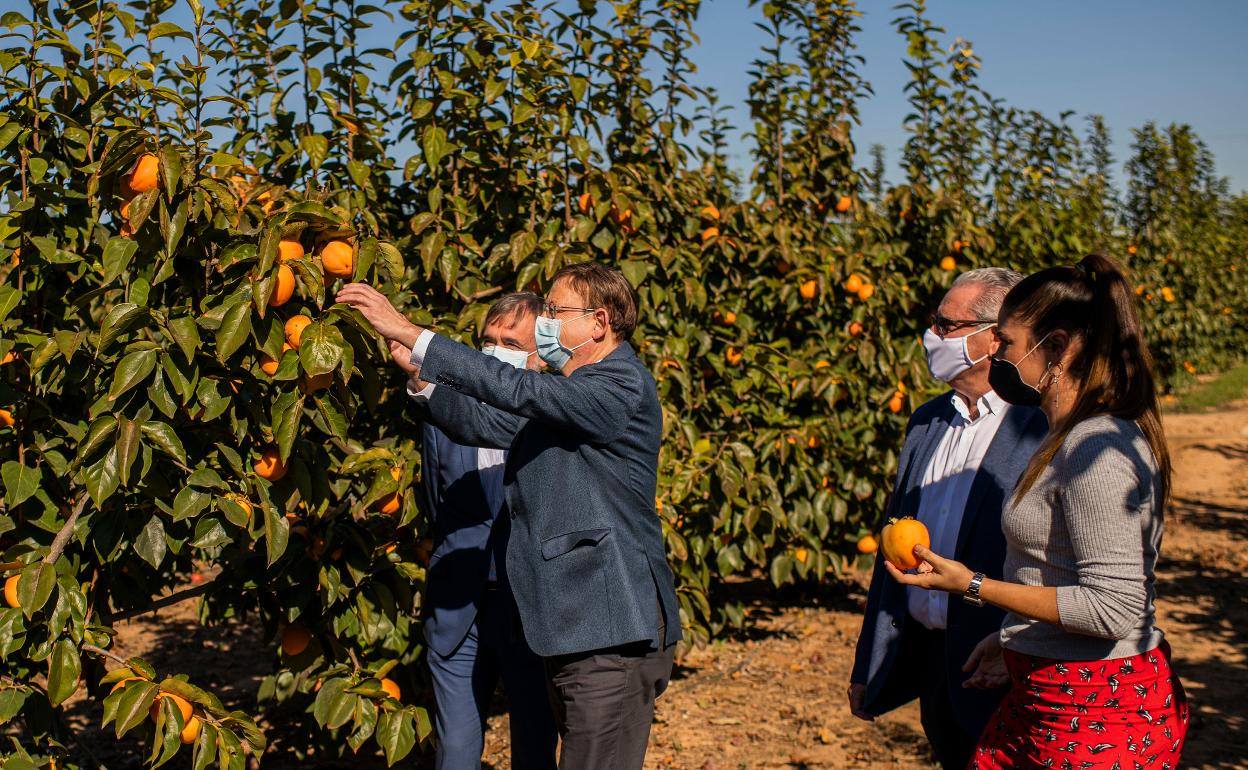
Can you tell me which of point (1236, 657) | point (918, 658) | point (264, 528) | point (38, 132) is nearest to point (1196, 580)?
point (1236, 657)

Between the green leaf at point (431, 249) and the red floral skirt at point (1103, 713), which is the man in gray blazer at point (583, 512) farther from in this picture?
the green leaf at point (431, 249)

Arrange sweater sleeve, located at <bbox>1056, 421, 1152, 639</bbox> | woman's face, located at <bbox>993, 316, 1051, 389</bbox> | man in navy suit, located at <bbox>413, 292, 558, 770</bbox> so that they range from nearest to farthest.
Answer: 1. sweater sleeve, located at <bbox>1056, 421, 1152, 639</bbox>
2. woman's face, located at <bbox>993, 316, 1051, 389</bbox>
3. man in navy suit, located at <bbox>413, 292, 558, 770</bbox>

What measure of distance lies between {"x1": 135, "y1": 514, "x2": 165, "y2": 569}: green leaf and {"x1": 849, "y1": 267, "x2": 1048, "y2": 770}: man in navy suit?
1.77 meters

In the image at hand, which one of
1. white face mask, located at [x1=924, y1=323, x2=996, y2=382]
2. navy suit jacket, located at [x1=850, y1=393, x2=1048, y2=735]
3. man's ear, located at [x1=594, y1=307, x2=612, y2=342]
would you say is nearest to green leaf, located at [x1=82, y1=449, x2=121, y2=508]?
man's ear, located at [x1=594, y1=307, x2=612, y2=342]

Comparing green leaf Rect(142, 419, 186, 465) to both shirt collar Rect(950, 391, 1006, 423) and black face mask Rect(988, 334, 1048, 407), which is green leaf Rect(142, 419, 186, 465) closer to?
black face mask Rect(988, 334, 1048, 407)

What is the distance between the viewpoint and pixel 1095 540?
184 cm

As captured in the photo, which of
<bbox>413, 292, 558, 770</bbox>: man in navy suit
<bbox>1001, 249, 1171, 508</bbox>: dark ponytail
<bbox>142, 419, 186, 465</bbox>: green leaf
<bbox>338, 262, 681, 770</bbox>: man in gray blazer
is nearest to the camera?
<bbox>1001, 249, 1171, 508</bbox>: dark ponytail

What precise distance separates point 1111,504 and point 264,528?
191 cm

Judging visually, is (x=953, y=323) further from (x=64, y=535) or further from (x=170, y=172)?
(x=64, y=535)

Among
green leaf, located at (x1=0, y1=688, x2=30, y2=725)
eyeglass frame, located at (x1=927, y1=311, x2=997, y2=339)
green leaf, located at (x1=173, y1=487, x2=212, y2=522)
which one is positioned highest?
eyeglass frame, located at (x1=927, y1=311, x2=997, y2=339)

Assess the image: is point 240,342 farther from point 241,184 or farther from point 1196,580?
point 1196,580

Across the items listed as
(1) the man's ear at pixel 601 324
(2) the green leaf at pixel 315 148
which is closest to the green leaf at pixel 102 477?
(1) the man's ear at pixel 601 324

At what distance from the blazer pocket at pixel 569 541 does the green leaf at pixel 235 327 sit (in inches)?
31.5

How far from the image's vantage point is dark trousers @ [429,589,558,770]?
293cm
